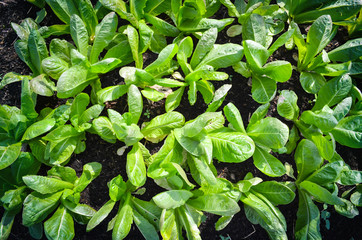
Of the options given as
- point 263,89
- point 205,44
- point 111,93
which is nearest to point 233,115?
point 263,89

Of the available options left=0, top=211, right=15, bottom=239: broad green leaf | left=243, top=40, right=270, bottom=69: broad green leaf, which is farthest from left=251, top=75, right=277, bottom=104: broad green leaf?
left=0, top=211, right=15, bottom=239: broad green leaf

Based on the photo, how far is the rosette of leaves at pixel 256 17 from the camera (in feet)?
6.32

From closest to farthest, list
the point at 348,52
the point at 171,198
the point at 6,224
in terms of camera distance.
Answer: the point at 171,198 → the point at 6,224 → the point at 348,52

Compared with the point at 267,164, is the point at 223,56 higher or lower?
higher

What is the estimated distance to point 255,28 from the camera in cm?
193

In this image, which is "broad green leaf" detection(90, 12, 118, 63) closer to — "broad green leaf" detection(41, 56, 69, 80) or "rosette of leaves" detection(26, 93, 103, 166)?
"broad green leaf" detection(41, 56, 69, 80)

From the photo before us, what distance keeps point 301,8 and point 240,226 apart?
156 cm

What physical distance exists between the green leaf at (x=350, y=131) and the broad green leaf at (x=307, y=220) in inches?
16.4

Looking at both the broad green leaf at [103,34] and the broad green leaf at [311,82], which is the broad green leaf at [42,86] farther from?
the broad green leaf at [311,82]

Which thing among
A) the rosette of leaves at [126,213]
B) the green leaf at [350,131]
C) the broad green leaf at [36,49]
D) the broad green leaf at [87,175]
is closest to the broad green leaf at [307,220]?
the green leaf at [350,131]

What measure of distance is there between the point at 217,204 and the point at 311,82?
3.48ft

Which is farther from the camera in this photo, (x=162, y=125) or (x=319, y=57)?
(x=319, y=57)

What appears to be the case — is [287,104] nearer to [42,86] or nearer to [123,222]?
[123,222]

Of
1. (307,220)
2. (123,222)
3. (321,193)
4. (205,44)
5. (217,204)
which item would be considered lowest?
(307,220)
